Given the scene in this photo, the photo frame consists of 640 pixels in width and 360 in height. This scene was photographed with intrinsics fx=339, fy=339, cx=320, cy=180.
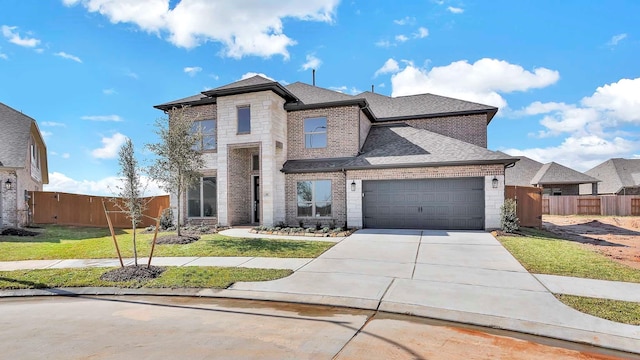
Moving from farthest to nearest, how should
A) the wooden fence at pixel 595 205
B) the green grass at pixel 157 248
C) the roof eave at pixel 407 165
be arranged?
1. the wooden fence at pixel 595 205
2. the roof eave at pixel 407 165
3. the green grass at pixel 157 248

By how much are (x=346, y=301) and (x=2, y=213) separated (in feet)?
60.4

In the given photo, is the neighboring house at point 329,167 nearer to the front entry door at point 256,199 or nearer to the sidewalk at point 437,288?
the front entry door at point 256,199

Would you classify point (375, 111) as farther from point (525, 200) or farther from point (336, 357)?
point (336, 357)

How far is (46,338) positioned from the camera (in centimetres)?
452

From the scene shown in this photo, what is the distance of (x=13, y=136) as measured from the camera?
58.9 feet

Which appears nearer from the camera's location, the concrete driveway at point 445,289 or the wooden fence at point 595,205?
the concrete driveway at point 445,289

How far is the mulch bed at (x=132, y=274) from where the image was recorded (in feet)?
24.5

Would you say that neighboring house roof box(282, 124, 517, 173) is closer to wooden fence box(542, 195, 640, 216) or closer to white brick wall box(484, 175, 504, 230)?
white brick wall box(484, 175, 504, 230)

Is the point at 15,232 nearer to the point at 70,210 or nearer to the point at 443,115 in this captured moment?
the point at 70,210

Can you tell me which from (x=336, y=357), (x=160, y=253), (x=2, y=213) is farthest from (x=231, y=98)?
(x=336, y=357)

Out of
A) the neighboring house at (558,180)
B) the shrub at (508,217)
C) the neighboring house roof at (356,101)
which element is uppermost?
the neighboring house roof at (356,101)

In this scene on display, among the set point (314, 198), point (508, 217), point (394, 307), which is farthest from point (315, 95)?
point (394, 307)

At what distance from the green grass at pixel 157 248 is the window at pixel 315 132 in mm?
6108

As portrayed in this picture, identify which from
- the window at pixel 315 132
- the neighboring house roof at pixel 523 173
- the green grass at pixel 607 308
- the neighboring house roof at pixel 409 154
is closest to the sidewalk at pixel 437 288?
the green grass at pixel 607 308
